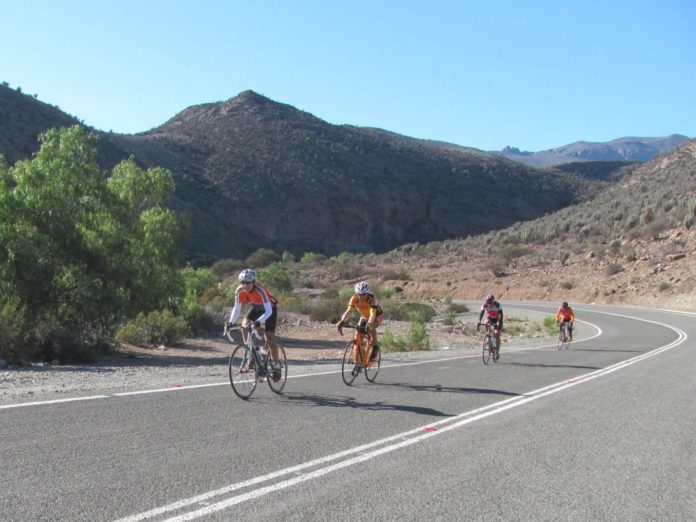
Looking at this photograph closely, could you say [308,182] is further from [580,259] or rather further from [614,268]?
[614,268]

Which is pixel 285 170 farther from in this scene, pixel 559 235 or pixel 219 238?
pixel 559 235

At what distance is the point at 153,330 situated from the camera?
22594mm

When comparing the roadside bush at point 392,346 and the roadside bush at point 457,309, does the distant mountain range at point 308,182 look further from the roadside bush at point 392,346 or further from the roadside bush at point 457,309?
the roadside bush at point 392,346

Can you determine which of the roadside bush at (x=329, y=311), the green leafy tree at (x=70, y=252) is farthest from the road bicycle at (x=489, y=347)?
the roadside bush at (x=329, y=311)

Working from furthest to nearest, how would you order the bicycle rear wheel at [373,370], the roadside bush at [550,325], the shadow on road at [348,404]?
the roadside bush at [550,325], the bicycle rear wheel at [373,370], the shadow on road at [348,404]

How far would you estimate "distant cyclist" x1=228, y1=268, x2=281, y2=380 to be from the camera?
9.65 m

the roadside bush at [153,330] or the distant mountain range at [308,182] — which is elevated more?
Result: the distant mountain range at [308,182]

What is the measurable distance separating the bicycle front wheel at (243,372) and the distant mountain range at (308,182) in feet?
184

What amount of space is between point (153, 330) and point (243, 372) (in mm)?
13929

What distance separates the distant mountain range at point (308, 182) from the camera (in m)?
76.2

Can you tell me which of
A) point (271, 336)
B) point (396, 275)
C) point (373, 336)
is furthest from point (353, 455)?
point (396, 275)

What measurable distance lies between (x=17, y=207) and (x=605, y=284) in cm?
4894

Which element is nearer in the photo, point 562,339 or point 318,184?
point 562,339

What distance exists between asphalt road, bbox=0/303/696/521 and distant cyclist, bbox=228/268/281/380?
0.77 m
